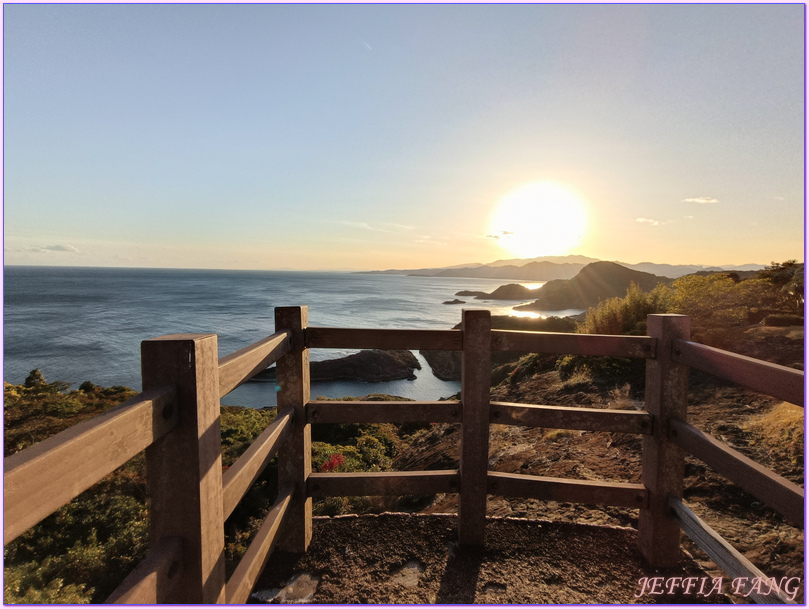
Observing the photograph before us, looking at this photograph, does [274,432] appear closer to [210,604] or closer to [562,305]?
[210,604]

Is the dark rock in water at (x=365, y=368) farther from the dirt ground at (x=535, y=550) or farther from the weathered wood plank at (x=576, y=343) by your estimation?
the weathered wood plank at (x=576, y=343)

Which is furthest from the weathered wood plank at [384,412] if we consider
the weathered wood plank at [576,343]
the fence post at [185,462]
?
the fence post at [185,462]

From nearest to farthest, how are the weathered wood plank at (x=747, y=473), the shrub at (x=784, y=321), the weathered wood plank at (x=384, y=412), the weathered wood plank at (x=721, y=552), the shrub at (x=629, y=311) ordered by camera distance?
the weathered wood plank at (x=747, y=473) → the weathered wood plank at (x=721, y=552) → the weathered wood plank at (x=384, y=412) → the shrub at (x=784, y=321) → the shrub at (x=629, y=311)

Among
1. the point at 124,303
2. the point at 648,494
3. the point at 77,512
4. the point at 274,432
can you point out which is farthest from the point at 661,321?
the point at 124,303

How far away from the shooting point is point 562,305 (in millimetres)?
69688

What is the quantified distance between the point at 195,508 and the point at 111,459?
1.37ft

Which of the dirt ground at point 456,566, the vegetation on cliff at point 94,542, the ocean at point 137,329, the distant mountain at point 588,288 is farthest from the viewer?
the distant mountain at point 588,288

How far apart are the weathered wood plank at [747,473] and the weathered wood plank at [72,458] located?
230 cm

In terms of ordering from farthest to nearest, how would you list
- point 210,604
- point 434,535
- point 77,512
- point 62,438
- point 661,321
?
point 77,512, point 434,535, point 661,321, point 210,604, point 62,438

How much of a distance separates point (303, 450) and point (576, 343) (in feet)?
6.23

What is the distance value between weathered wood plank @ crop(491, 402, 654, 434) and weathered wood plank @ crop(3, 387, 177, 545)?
2.20m

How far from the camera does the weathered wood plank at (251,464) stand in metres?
1.74

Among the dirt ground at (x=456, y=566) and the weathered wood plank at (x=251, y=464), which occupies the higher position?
the weathered wood plank at (x=251, y=464)

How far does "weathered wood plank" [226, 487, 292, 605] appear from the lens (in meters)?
1.93
